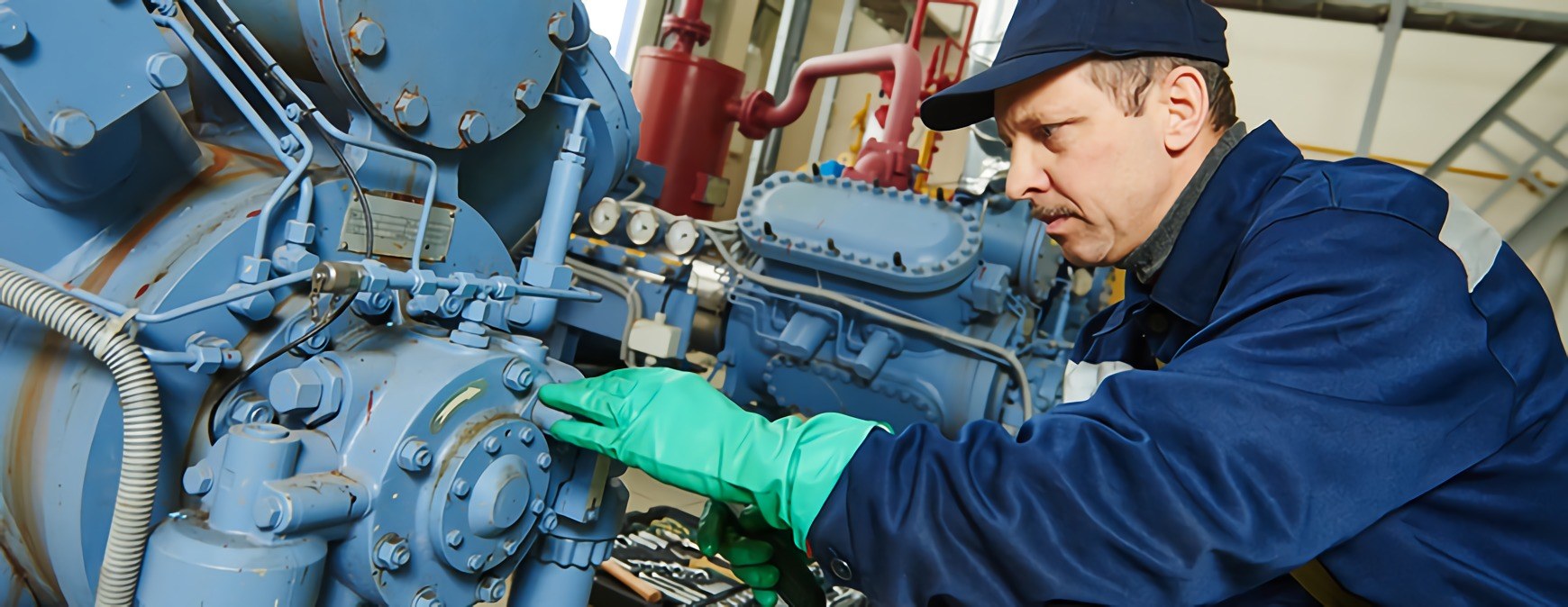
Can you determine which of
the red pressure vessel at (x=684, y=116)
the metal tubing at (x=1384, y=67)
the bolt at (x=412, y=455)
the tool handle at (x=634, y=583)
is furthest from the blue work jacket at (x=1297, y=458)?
the metal tubing at (x=1384, y=67)

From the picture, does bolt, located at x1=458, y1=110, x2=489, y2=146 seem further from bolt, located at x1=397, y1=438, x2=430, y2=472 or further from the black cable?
bolt, located at x1=397, y1=438, x2=430, y2=472

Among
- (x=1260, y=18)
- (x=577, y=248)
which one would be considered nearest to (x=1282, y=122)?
(x=1260, y=18)

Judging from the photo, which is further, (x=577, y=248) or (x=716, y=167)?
(x=716, y=167)

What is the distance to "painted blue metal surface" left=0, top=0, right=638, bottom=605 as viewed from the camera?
1.11 metres

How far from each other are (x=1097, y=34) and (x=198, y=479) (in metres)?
1.16

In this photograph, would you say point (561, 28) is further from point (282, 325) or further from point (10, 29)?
point (10, 29)

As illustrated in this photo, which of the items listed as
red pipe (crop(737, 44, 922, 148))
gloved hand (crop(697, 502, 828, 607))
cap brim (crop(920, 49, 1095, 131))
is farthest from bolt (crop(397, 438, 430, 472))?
red pipe (crop(737, 44, 922, 148))

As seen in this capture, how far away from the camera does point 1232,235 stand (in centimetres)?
115

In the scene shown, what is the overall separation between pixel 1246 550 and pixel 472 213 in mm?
1228

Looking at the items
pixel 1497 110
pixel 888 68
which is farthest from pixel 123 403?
pixel 1497 110

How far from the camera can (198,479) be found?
1.14 m

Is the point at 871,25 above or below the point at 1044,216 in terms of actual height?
above

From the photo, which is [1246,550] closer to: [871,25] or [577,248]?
[577,248]

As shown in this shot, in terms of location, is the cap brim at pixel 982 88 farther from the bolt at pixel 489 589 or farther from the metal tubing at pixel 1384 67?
the metal tubing at pixel 1384 67
